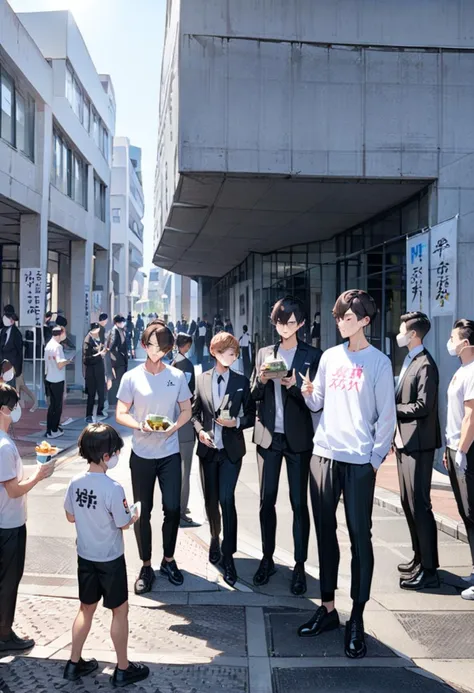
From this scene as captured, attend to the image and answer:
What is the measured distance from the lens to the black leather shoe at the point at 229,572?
16.6ft

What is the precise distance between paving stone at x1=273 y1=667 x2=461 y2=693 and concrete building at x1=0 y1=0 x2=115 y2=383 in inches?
569

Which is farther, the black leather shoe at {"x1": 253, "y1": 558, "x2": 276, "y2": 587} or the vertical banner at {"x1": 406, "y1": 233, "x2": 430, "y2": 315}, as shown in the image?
the vertical banner at {"x1": 406, "y1": 233, "x2": 430, "y2": 315}

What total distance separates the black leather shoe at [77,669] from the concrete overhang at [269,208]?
8208 mm

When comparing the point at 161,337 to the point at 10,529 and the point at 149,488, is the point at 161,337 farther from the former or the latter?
the point at 10,529

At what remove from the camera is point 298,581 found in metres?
4.91

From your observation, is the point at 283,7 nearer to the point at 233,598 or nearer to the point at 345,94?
the point at 345,94

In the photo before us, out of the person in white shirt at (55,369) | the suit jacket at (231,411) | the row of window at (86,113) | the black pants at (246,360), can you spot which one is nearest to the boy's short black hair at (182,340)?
the suit jacket at (231,411)

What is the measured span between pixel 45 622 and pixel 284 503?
380 centimetres

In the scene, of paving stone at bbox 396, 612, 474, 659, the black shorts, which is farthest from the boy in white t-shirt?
paving stone at bbox 396, 612, 474, 659

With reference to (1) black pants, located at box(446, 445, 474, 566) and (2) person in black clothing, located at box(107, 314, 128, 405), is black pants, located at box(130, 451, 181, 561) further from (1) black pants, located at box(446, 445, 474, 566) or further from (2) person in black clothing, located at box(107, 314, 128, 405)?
(2) person in black clothing, located at box(107, 314, 128, 405)

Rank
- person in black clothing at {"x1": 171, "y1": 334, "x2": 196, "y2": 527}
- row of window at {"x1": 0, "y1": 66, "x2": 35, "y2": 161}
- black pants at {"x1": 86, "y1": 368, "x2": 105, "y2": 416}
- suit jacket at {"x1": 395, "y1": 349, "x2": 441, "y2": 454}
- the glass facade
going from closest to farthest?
1. suit jacket at {"x1": 395, "y1": 349, "x2": 441, "y2": 454}
2. person in black clothing at {"x1": 171, "y1": 334, "x2": 196, "y2": 527}
3. the glass facade
4. black pants at {"x1": 86, "y1": 368, "x2": 105, "y2": 416}
5. row of window at {"x1": 0, "y1": 66, "x2": 35, "y2": 161}

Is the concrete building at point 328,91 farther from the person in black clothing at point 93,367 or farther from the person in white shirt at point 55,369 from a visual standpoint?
the person in black clothing at point 93,367

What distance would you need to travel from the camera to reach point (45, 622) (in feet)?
14.2

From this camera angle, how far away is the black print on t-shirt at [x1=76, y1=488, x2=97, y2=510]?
3592 mm
